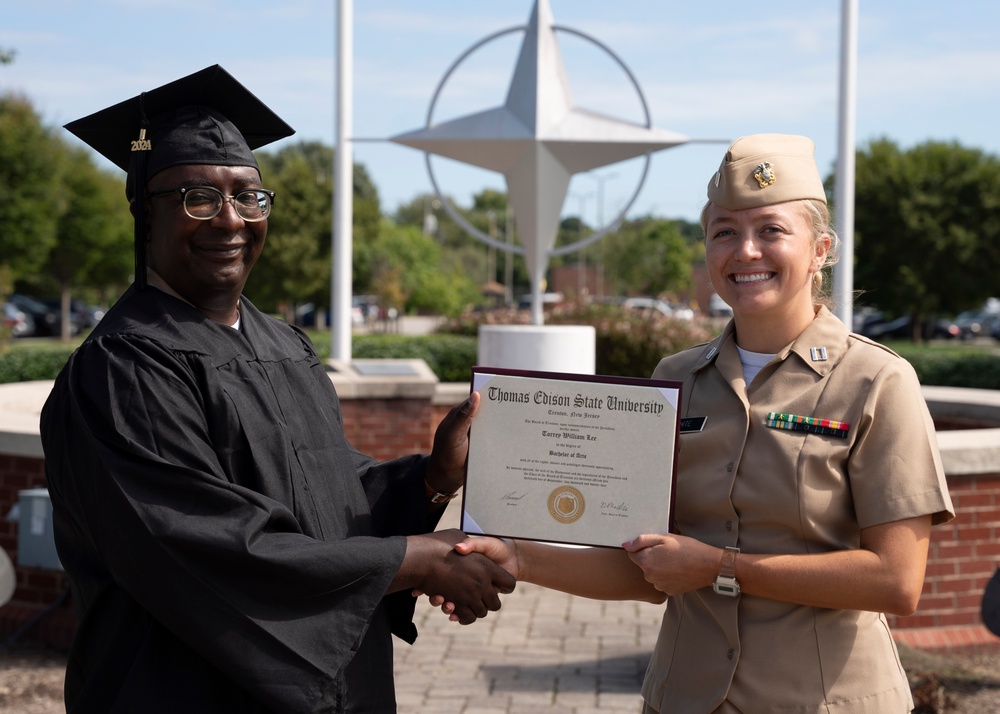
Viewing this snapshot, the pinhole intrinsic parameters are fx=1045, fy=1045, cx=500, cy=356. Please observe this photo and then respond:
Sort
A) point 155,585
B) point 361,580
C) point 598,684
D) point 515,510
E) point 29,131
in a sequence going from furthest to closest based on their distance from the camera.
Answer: point 29,131 < point 598,684 < point 515,510 < point 361,580 < point 155,585

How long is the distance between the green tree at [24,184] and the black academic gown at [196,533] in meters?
31.2

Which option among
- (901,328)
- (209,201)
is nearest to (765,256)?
(209,201)

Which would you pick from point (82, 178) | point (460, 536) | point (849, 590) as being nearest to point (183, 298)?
point (460, 536)

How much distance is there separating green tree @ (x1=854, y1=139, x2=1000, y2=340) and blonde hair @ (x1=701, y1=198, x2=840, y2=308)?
1449 inches

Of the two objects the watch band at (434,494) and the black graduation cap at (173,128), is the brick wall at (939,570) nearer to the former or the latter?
the watch band at (434,494)

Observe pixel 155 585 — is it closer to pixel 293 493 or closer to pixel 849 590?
pixel 293 493

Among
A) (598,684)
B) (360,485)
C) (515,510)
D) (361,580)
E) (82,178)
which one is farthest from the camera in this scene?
(82,178)

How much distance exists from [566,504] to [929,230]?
127 ft

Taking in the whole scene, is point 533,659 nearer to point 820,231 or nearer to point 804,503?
point 804,503

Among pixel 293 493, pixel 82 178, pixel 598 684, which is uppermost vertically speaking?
pixel 82 178

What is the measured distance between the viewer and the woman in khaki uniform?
232cm

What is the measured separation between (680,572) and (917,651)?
12.1 ft

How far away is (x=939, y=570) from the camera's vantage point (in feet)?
18.2

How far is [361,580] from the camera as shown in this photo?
2482 mm
